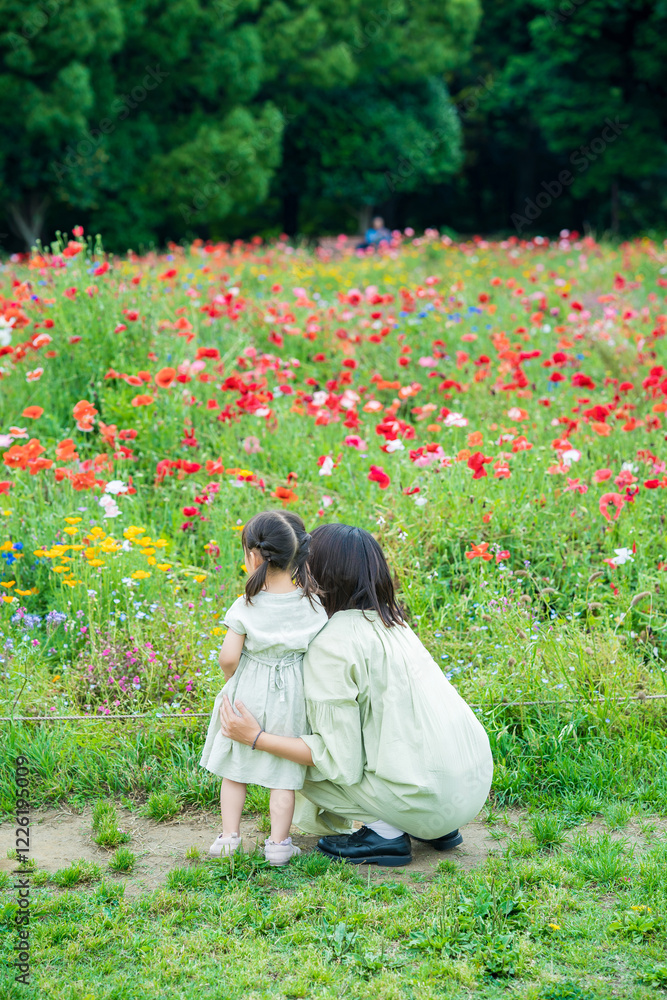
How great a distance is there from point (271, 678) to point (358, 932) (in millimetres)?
734

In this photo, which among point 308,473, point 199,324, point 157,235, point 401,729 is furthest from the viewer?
point 157,235

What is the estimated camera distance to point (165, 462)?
14.5 ft

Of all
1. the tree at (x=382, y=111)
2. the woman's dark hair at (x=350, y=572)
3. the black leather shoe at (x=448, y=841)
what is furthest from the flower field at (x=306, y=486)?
the tree at (x=382, y=111)

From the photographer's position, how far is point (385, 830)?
2.70 metres

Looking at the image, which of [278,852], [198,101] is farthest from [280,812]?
[198,101]

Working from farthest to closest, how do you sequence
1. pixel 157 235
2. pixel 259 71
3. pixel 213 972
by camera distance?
pixel 157 235 → pixel 259 71 → pixel 213 972

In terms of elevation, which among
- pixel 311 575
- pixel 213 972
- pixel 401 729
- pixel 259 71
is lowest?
pixel 213 972

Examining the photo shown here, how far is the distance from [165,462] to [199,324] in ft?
7.95

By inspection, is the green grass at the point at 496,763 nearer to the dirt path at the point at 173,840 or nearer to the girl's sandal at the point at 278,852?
the dirt path at the point at 173,840

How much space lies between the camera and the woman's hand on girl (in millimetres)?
2635

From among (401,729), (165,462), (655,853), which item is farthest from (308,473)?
(655,853)

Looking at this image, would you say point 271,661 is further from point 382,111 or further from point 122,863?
point 382,111

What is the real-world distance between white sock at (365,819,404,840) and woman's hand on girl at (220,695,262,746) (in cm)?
46

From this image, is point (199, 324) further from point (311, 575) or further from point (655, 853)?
point (655, 853)
